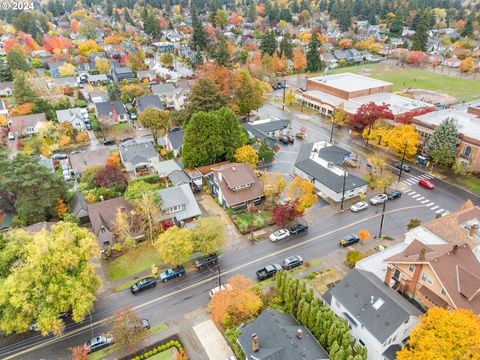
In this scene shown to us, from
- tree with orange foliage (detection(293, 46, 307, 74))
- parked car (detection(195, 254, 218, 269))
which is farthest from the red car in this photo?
tree with orange foliage (detection(293, 46, 307, 74))

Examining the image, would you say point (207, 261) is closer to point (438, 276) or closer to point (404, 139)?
point (438, 276)

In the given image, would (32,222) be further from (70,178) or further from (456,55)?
(456,55)

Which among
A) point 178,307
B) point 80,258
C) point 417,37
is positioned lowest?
point 178,307

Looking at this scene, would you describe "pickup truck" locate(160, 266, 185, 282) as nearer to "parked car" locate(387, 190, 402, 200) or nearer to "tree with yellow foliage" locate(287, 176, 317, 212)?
"tree with yellow foliage" locate(287, 176, 317, 212)

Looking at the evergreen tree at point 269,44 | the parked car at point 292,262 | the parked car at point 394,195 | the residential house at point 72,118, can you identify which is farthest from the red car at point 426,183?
the evergreen tree at point 269,44

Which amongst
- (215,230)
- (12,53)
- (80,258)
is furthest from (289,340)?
(12,53)
